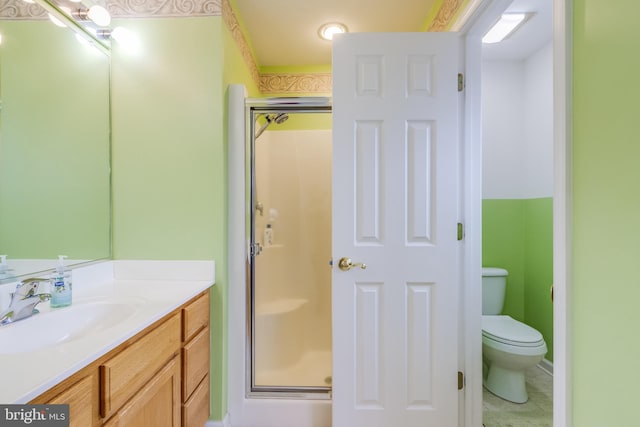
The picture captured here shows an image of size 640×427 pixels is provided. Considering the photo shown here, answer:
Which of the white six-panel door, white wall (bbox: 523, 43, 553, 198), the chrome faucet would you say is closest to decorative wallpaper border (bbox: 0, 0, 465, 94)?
the white six-panel door

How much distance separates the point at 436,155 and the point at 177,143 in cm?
137

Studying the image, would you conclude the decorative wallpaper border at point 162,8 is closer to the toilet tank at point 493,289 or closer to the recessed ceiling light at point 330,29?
the recessed ceiling light at point 330,29

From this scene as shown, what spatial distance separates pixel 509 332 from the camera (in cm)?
183

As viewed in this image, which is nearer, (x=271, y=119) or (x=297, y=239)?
(x=271, y=119)

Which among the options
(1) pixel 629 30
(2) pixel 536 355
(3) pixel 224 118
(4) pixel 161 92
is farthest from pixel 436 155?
(4) pixel 161 92

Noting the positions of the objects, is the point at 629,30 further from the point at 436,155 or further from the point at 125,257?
the point at 125,257

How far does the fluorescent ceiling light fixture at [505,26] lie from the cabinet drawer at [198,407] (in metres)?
2.61

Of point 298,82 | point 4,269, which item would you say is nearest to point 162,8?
point 298,82

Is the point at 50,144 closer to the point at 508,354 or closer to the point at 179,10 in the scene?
the point at 179,10

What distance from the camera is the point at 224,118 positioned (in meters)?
1.56

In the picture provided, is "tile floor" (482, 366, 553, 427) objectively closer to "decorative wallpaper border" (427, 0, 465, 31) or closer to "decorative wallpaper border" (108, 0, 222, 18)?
"decorative wallpaper border" (427, 0, 465, 31)

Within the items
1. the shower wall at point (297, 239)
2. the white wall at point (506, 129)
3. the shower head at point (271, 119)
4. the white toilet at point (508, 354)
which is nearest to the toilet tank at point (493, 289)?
the white toilet at point (508, 354)

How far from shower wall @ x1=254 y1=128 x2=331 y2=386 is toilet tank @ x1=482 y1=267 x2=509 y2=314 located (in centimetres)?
124

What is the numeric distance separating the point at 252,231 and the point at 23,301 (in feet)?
3.23
